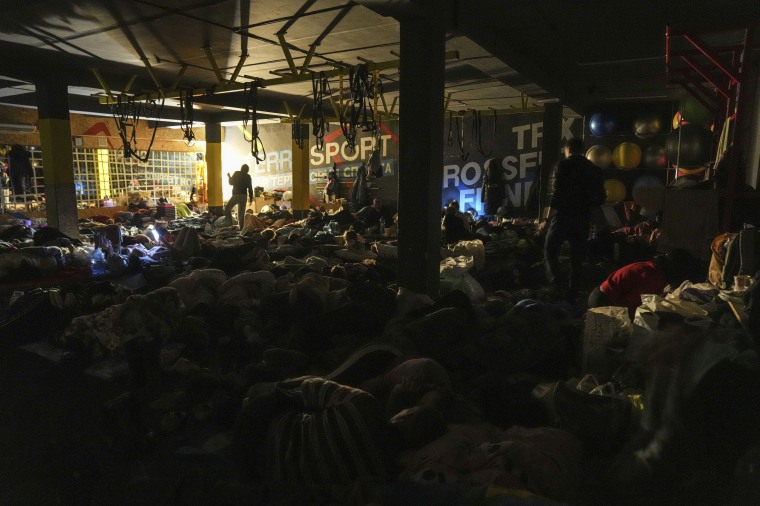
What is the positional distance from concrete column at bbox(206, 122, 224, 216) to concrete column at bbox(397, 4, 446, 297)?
10678 mm

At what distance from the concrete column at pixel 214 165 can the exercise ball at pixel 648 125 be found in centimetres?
1021

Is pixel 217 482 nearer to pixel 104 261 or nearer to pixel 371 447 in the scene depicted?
pixel 371 447

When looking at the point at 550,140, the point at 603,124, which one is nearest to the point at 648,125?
the point at 603,124

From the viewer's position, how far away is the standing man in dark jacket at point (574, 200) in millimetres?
5379

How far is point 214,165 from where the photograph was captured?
14367 millimetres

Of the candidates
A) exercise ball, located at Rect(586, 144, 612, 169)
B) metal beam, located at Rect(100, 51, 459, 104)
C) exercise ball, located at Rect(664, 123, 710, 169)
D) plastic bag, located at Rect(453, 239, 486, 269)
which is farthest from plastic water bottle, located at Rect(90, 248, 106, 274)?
exercise ball, located at Rect(586, 144, 612, 169)

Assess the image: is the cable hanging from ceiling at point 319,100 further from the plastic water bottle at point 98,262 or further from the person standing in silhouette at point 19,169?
the person standing in silhouette at point 19,169

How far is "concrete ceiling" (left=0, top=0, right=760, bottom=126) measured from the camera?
5559 mm

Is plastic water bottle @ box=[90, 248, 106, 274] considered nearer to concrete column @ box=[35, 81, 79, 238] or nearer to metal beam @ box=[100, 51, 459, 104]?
concrete column @ box=[35, 81, 79, 238]

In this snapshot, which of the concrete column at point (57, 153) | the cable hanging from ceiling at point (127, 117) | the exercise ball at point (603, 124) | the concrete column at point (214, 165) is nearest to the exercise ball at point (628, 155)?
the exercise ball at point (603, 124)

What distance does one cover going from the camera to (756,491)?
1702 mm

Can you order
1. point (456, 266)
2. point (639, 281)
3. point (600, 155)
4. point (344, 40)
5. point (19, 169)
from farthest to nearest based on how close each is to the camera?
point (19, 169), point (600, 155), point (344, 40), point (456, 266), point (639, 281)

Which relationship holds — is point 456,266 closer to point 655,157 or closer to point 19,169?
point 655,157

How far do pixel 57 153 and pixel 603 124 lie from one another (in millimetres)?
10557
